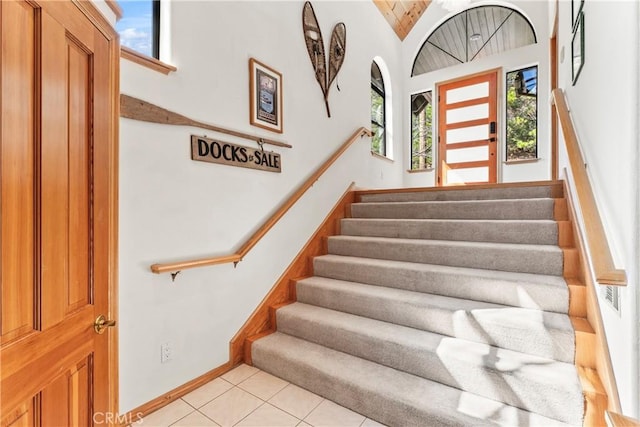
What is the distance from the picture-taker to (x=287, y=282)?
106 inches

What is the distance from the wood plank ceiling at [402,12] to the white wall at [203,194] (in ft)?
6.90

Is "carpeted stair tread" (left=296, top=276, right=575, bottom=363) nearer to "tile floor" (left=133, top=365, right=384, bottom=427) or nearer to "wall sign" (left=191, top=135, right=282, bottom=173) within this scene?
"tile floor" (left=133, top=365, right=384, bottom=427)

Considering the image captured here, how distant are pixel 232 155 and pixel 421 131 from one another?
13.6 ft

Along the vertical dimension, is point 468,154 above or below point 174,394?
above

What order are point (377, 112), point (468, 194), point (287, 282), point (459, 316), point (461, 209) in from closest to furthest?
point (459, 316) → point (287, 282) → point (461, 209) → point (468, 194) → point (377, 112)

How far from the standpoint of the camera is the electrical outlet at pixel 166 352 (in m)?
1.82

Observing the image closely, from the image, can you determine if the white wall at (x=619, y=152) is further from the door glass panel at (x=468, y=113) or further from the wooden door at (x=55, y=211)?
the door glass panel at (x=468, y=113)

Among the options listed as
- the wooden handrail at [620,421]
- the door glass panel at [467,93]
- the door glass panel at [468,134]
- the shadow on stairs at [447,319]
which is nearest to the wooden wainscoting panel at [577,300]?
the shadow on stairs at [447,319]

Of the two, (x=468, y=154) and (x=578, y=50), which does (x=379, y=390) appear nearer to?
(x=578, y=50)

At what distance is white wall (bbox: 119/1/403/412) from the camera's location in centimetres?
168

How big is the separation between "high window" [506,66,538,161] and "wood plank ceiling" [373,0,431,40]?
73.8 inches

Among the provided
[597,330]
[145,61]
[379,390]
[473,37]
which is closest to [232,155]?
[145,61]

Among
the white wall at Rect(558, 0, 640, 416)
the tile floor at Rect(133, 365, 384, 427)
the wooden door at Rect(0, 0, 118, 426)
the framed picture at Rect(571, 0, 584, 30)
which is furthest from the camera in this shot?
the framed picture at Rect(571, 0, 584, 30)

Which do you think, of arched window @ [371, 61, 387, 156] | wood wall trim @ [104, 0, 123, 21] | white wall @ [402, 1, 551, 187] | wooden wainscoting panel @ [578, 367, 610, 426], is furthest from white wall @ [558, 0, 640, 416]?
arched window @ [371, 61, 387, 156]
